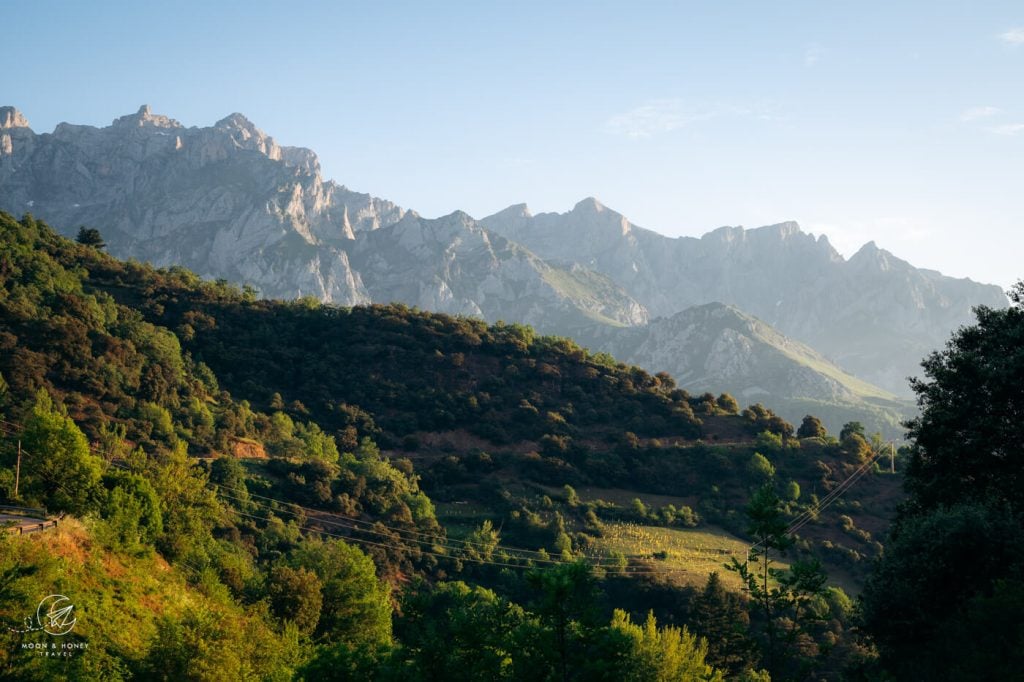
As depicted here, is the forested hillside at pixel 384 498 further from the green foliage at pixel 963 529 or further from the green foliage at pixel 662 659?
the green foliage at pixel 963 529

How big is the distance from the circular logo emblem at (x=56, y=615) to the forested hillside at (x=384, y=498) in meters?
0.54

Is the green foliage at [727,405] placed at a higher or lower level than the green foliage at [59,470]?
higher

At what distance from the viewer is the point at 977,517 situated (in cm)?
3155

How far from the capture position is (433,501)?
89.8m

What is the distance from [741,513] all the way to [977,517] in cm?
6089

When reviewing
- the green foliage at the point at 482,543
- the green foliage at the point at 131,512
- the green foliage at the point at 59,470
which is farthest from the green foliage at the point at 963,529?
the green foliage at the point at 59,470

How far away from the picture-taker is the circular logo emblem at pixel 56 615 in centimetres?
3434

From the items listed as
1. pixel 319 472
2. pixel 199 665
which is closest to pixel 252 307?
pixel 319 472

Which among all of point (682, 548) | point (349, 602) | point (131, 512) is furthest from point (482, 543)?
point (131, 512)

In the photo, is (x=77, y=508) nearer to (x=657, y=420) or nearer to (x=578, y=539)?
(x=578, y=539)

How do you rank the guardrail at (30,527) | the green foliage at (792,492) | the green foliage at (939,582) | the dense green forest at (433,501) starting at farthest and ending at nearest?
the green foliage at (792,492)
the guardrail at (30,527)
the dense green forest at (433,501)
the green foliage at (939,582)

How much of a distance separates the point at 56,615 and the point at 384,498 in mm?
46481

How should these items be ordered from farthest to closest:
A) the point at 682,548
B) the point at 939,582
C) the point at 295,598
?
the point at 682,548 → the point at 295,598 → the point at 939,582

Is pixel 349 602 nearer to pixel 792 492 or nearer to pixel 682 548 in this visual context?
pixel 682 548
